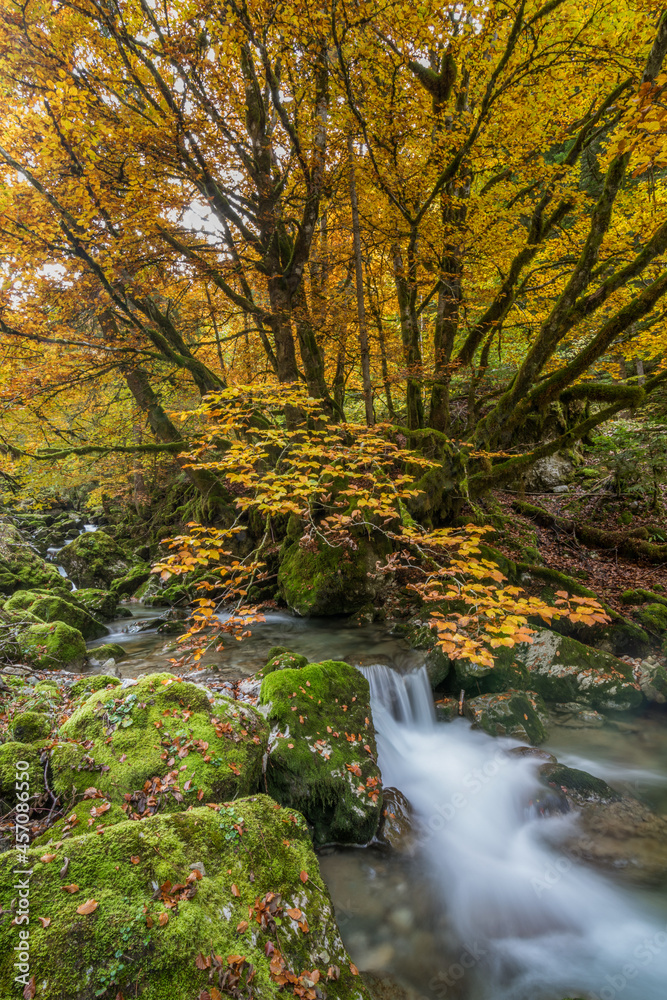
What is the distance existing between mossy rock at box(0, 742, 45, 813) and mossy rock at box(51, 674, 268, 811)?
3.8 inches

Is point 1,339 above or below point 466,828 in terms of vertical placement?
above

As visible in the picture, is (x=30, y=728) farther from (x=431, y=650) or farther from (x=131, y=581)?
(x=131, y=581)

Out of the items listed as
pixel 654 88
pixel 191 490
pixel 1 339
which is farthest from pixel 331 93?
pixel 191 490

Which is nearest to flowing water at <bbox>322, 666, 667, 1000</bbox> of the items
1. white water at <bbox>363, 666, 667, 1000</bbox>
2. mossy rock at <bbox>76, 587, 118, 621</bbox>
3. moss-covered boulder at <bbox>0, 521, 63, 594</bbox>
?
white water at <bbox>363, 666, 667, 1000</bbox>

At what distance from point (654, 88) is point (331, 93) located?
6348mm

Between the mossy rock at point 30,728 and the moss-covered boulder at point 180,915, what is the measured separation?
1.52 metres

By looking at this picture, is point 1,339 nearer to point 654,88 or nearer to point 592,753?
point 654,88

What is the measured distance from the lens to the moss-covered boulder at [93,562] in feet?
44.3

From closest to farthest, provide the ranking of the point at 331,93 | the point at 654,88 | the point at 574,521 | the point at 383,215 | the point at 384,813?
the point at 654,88, the point at 384,813, the point at 331,93, the point at 383,215, the point at 574,521

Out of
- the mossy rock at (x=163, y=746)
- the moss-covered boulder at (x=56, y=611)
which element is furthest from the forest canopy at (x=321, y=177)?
the mossy rock at (x=163, y=746)

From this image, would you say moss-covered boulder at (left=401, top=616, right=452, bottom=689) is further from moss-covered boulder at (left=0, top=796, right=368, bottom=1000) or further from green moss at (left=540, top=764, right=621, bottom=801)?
moss-covered boulder at (left=0, top=796, right=368, bottom=1000)

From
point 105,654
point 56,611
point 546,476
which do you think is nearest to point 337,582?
point 105,654

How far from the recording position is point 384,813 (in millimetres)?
4469

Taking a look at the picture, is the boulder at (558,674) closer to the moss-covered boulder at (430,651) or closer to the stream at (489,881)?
the moss-covered boulder at (430,651)
